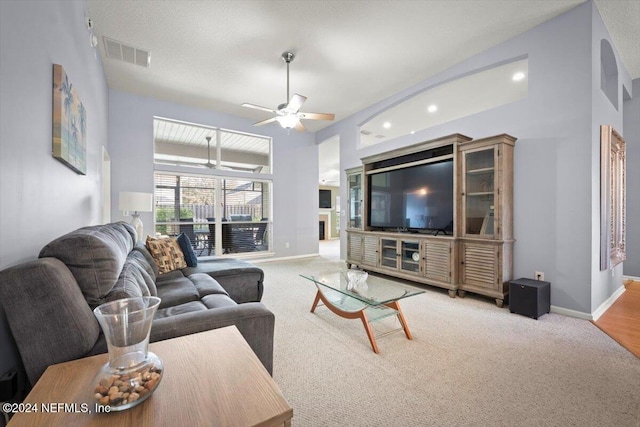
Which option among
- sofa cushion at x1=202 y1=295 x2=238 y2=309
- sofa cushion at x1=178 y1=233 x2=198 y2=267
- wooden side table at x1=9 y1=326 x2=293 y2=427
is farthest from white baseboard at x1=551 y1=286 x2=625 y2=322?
sofa cushion at x1=178 y1=233 x2=198 y2=267

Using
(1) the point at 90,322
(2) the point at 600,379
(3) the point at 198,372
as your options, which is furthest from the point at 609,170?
(1) the point at 90,322

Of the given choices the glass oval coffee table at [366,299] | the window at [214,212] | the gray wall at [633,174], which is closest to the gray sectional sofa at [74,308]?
the glass oval coffee table at [366,299]

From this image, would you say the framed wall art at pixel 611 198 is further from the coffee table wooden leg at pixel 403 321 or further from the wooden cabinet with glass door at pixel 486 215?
the coffee table wooden leg at pixel 403 321

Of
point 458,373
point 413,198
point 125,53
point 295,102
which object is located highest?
point 125,53

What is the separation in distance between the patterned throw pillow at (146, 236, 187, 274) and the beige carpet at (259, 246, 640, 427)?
1.25 m

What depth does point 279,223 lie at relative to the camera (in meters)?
6.28

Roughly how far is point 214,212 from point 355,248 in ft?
9.61

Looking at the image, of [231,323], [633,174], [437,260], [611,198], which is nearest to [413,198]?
[437,260]

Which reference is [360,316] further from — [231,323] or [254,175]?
[254,175]

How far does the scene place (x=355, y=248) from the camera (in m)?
5.00

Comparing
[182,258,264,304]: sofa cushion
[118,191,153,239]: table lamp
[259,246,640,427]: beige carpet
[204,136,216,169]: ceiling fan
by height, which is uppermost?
[204,136,216,169]: ceiling fan

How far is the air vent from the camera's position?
10.8 feet

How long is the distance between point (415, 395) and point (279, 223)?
4.96 meters

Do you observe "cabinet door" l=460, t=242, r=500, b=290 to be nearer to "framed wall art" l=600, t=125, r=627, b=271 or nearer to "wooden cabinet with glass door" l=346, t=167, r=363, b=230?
"framed wall art" l=600, t=125, r=627, b=271
